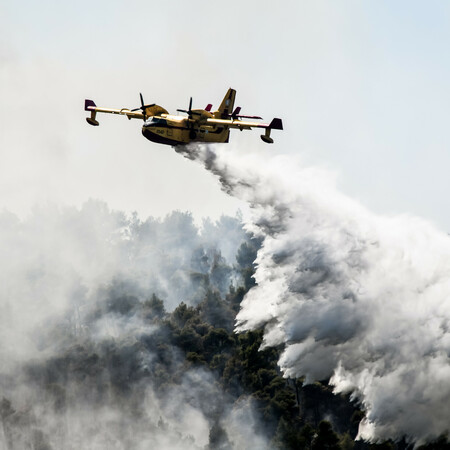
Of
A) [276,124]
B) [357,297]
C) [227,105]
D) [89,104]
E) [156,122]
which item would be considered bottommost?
[357,297]

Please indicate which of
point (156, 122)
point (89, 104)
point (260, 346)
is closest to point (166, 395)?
point (260, 346)

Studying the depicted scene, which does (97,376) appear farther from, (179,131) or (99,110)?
(179,131)

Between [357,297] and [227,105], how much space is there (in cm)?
1732

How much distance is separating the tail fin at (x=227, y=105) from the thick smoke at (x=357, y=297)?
3397mm

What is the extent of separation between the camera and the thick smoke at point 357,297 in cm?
5459

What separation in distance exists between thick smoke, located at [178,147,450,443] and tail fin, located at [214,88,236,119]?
340 centimetres

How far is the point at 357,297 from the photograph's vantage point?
58250mm

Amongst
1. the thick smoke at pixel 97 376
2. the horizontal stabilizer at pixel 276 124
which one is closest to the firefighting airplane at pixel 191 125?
the horizontal stabilizer at pixel 276 124

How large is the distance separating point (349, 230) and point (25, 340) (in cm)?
6357

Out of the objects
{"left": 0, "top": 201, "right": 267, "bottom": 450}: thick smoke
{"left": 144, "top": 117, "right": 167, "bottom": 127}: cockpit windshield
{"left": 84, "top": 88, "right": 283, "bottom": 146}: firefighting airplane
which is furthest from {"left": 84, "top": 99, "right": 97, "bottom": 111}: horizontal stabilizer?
{"left": 0, "top": 201, "right": 267, "bottom": 450}: thick smoke

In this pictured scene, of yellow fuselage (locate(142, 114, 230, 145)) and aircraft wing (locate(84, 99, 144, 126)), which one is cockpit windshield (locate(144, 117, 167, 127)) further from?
aircraft wing (locate(84, 99, 144, 126))

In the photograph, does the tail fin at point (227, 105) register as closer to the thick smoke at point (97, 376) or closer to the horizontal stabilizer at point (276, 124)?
the horizontal stabilizer at point (276, 124)

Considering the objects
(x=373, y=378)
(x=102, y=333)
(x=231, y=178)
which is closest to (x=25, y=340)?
(x=102, y=333)

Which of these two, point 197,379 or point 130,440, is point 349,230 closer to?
point 130,440
